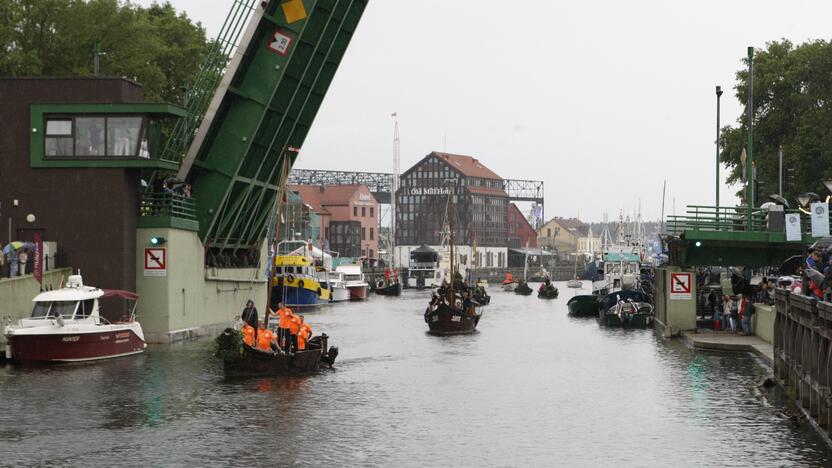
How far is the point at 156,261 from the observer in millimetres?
40406

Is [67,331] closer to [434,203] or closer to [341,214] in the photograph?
[341,214]

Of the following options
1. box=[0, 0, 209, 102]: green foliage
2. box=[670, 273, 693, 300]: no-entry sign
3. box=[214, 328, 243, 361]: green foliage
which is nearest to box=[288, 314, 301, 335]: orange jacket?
box=[214, 328, 243, 361]: green foliage

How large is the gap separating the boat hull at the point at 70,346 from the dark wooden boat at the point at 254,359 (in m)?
4.81

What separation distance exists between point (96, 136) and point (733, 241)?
66.2ft

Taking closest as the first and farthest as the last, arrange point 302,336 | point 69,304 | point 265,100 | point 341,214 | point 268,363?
point 268,363, point 302,336, point 69,304, point 265,100, point 341,214

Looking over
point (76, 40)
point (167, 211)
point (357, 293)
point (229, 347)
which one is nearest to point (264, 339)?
point (229, 347)

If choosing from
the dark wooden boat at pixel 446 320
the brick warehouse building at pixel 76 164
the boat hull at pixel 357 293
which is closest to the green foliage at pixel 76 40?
the dark wooden boat at pixel 446 320

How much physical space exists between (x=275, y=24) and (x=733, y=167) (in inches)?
1825

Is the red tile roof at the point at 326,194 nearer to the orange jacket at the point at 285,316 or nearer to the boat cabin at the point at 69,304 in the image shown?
the boat cabin at the point at 69,304

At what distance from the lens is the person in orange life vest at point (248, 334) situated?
3188cm

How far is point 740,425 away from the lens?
23922mm

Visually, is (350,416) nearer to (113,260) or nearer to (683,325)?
(113,260)

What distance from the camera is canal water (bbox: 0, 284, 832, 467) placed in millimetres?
21016

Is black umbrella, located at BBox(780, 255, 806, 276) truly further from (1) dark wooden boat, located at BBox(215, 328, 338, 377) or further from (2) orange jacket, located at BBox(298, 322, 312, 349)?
(1) dark wooden boat, located at BBox(215, 328, 338, 377)
